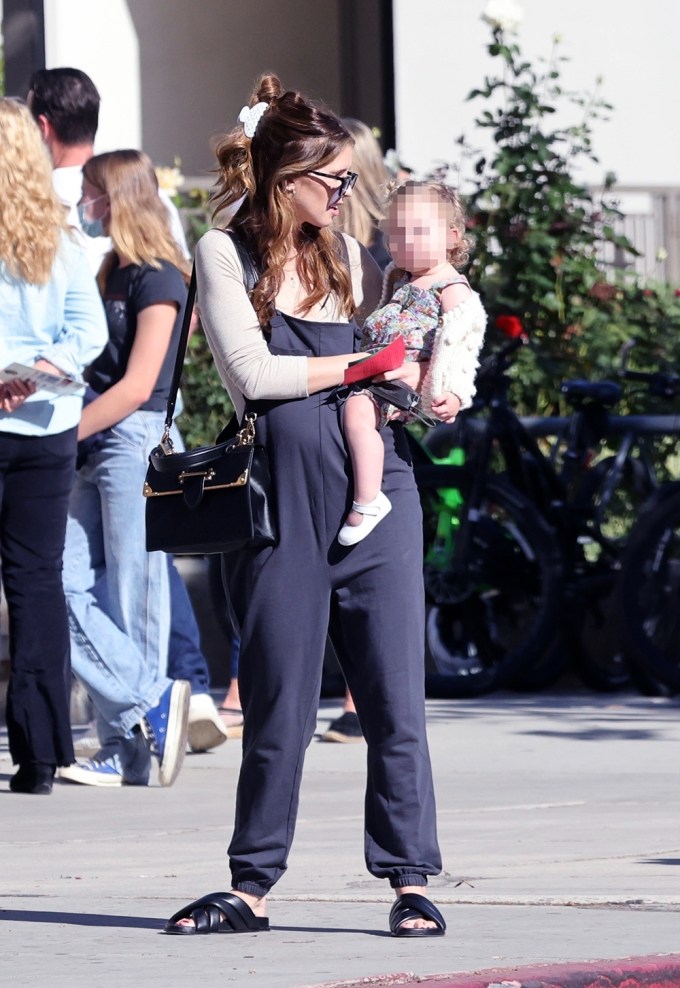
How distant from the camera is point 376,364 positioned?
4320 mm

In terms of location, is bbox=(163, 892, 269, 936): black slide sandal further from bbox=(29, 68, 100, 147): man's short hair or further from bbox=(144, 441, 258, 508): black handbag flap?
bbox=(29, 68, 100, 147): man's short hair

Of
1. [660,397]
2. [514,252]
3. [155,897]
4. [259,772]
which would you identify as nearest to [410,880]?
[259,772]

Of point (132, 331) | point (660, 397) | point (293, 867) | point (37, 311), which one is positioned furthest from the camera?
point (660, 397)

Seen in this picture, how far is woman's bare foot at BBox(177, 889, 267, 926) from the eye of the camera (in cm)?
427

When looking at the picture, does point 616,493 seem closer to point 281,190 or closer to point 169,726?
point 169,726

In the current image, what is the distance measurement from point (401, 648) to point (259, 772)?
380mm

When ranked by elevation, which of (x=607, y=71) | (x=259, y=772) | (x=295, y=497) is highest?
(x=607, y=71)

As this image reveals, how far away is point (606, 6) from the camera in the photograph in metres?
13.4

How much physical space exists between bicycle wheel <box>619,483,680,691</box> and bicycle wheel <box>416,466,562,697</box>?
39cm

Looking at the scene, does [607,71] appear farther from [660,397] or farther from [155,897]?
[155,897]

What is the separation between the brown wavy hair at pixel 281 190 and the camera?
14.4 ft

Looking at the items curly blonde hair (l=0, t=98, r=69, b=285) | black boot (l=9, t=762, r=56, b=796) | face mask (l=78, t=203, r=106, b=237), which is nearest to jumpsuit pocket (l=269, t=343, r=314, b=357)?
curly blonde hair (l=0, t=98, r=69, b=285)

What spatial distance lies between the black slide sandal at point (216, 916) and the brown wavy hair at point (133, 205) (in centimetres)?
297

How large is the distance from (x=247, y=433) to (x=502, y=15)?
6553 mm
